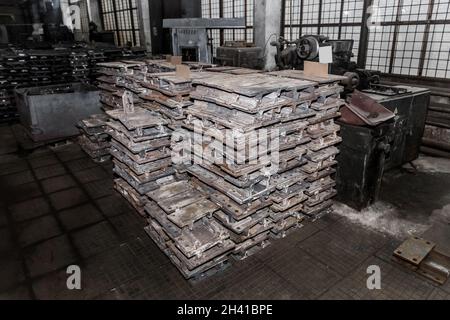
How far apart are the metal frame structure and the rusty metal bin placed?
6420mm

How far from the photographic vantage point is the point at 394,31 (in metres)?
7.24

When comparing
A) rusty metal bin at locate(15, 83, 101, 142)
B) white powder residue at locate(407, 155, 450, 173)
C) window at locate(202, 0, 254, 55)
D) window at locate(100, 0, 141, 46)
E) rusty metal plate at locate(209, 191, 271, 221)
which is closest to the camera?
rusty metal plate at locate(209, 191, 271, 221)

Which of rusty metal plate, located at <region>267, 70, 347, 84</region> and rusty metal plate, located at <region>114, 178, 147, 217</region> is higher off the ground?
rusty metal plate, located at <region>267, 70, 347, 84</region>

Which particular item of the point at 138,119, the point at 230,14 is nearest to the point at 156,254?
the point at 138,119

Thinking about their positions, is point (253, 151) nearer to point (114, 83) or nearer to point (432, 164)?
point (114, 83)

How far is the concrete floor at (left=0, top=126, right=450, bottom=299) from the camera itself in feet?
10.8

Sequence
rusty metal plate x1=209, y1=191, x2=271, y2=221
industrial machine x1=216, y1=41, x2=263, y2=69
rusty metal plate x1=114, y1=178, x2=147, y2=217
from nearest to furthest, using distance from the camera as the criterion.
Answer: rusty metal plate x1=209, y1=191, x2=271, y2=221 < rusty metal plate x1=114, y1=178, x2=147, y2=217 < industrial machine x1=216, y1=41, x2=263, y2=69

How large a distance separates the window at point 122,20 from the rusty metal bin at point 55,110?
28.9ft

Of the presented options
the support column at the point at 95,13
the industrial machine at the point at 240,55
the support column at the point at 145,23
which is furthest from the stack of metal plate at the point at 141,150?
the support column at the point at 95,13

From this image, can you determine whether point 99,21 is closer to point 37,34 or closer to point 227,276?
point 37,34

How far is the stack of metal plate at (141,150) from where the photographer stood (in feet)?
14.2

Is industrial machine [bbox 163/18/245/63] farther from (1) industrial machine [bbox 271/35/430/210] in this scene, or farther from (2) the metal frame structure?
(1) industrial machine [bbox 271/35/430/210]

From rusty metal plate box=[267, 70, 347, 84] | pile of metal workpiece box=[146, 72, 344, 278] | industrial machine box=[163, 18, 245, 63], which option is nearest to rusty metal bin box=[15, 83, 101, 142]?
industrial machine box=[163, 18, 245, 63]

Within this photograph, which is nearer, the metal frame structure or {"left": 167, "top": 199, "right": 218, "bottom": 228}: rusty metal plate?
{"left": 167, "top": 199, "right": 218, "bottom": 228}: rusty metal plate
